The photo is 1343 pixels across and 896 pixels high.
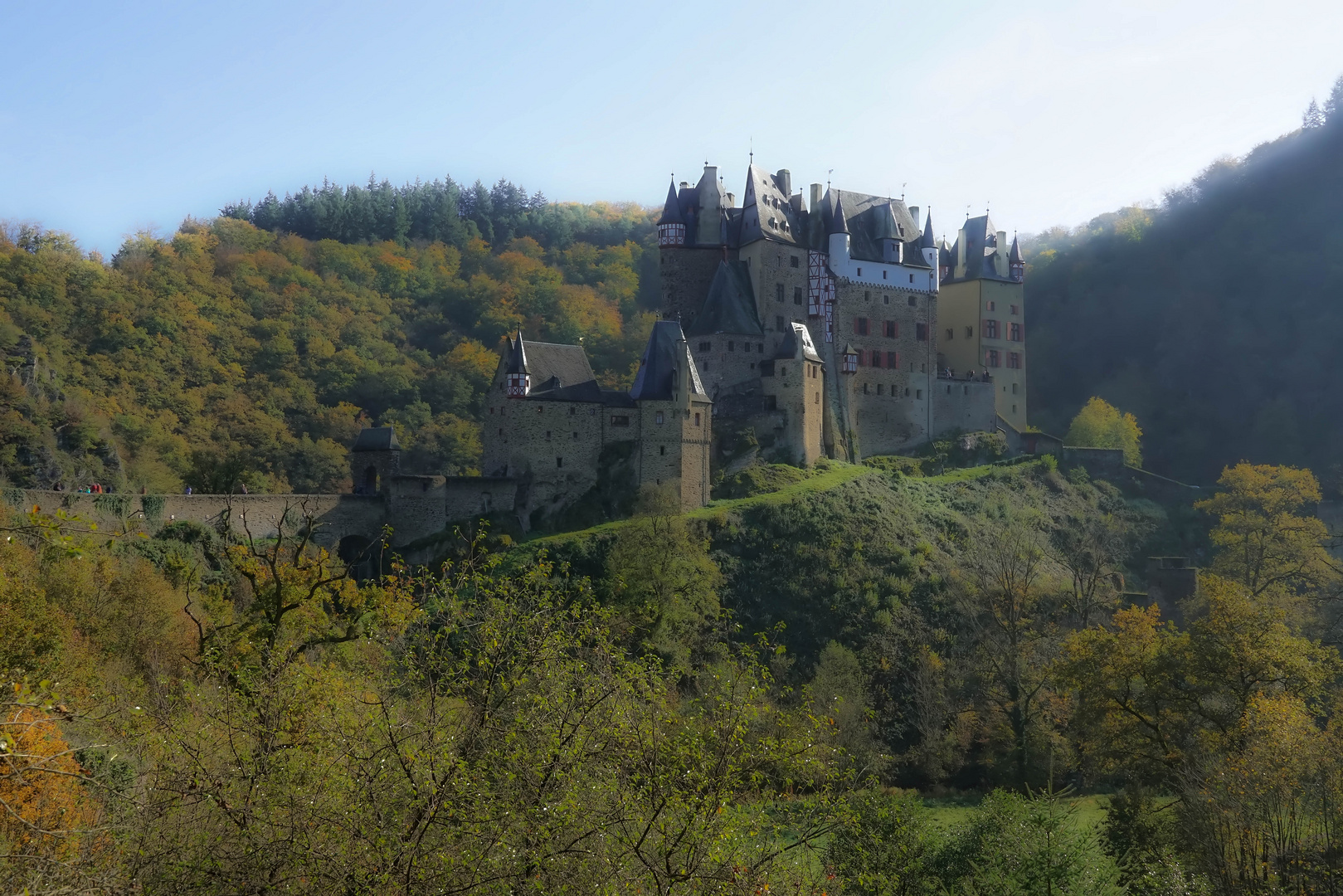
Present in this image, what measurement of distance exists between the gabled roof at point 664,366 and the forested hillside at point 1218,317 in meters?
33.1

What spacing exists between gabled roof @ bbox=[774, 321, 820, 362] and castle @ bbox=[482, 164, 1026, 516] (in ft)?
0.30

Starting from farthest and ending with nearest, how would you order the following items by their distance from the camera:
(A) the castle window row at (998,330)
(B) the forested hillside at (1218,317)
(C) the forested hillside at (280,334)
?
1. (B) the forested hillside at (1218,317)
2. (A) the castle window row at (998,330)
3. (C) the forested hillside at (280,334)

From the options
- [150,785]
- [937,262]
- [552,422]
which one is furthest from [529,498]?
[150,785]

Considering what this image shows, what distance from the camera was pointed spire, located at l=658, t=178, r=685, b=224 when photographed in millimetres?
51969

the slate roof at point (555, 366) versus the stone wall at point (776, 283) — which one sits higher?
the stone wall at point (776, 283)

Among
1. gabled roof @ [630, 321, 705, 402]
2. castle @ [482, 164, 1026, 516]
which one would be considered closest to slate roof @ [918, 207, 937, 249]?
castle @ [482, 164, 1026, 516]

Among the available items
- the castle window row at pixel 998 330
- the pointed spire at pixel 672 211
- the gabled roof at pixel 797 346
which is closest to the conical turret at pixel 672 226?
the pointed spire at pixel 672 211

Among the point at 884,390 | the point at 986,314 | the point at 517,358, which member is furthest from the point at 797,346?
the point at 986,314

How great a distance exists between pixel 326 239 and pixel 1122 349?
49487 millimetres

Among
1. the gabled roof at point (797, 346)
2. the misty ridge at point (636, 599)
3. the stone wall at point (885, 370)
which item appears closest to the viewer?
the misty ridge at point (636, 599)

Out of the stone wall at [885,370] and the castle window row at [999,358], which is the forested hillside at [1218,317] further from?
the stone wall at [885,370]

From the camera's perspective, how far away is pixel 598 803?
43.1ft

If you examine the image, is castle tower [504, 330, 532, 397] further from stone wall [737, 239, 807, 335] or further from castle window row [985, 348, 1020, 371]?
castle window row [985, 348, 1020, 371]

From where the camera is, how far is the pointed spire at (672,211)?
5197 cm
